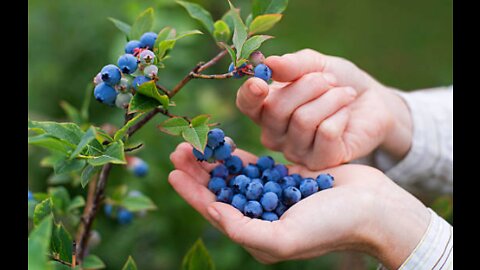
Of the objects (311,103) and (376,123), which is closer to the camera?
(311,103)

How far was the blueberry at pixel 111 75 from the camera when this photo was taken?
0.92 m

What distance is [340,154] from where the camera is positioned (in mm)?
1215

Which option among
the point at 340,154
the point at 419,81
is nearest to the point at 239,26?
the point at 340,154

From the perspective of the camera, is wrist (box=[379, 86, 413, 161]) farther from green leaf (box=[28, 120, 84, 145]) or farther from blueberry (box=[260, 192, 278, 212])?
green leaf (box=[28, 120, 84, 145])

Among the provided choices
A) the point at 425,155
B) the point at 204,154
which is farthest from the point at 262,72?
the point at 425,155

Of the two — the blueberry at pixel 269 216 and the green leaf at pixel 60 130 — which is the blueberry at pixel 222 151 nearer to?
the blueberry at pixel 269 216

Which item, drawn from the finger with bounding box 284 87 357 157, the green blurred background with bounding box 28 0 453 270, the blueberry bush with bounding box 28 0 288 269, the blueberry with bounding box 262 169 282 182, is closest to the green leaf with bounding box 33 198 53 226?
the blueberry bush with bounding box 28 0 288 269

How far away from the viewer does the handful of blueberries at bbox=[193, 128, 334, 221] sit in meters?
1.01

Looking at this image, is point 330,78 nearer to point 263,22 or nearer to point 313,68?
point 313,68

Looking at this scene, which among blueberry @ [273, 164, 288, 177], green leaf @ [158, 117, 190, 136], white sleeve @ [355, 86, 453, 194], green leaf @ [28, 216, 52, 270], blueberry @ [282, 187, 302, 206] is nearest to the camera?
green leaf @ [28, 216, 52, 270]

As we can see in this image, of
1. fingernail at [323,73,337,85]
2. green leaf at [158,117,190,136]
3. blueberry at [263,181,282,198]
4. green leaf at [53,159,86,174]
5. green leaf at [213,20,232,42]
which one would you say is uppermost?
green leaf at [213,20,232,42]

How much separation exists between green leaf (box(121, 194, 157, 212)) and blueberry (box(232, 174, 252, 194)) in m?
0.24
